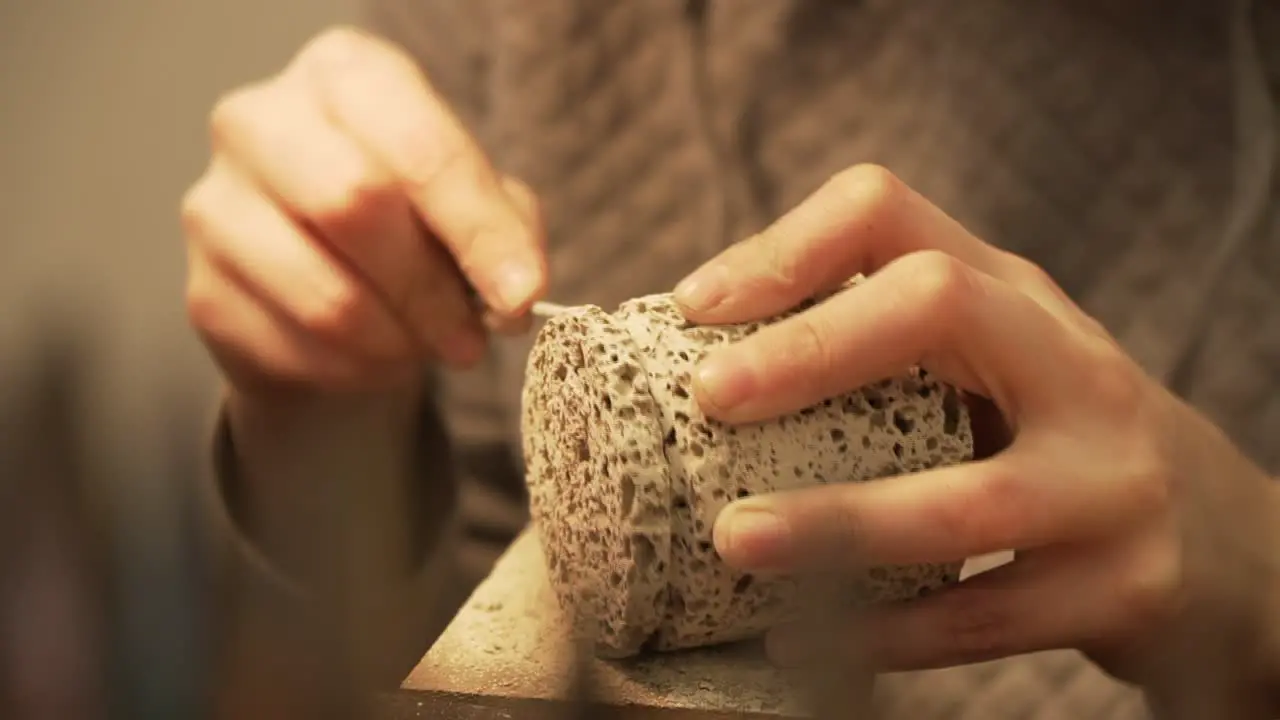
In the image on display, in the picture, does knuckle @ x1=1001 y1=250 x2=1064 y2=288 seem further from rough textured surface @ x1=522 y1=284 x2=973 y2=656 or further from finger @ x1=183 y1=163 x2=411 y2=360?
finger @ x1=183 y1=163 x2=411 y2=360

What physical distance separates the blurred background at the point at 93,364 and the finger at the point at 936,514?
10 centimetres

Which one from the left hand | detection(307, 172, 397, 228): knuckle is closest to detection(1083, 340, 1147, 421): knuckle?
the left hand

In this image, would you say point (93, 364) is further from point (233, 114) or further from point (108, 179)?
point (233, 114)

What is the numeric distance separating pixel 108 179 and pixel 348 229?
12 centimetres

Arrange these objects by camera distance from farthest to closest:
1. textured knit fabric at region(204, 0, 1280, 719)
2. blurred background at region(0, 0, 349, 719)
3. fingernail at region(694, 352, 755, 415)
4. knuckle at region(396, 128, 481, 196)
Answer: textured knit fabric at region(204, 0, 1280, 719)
knuckle at region(396, 128, 481, 196)
fingernail at region(694, 352, 755, 415)
blurred background at region(0, 0, 349, 719)

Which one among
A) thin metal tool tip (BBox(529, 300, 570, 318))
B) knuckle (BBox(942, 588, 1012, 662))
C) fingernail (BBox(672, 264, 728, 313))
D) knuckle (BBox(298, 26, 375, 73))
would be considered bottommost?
knuckle (BBox(942, 588, 1012, 662))

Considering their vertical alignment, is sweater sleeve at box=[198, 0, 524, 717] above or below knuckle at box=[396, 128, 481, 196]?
below

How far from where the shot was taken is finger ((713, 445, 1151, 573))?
207mm

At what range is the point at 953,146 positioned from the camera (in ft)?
1.56

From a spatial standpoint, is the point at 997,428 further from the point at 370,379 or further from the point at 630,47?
the point at 630,47

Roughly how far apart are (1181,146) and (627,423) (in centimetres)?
35

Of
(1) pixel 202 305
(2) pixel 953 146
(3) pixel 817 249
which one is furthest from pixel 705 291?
(2) pixel 953 146

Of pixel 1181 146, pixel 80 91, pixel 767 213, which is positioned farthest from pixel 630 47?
pixel 80 91

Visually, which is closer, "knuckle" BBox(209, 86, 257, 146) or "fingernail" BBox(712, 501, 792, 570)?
"fingernail" BBox(712, 501, 792, 570)
